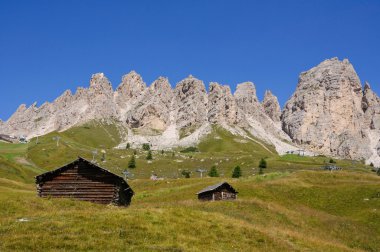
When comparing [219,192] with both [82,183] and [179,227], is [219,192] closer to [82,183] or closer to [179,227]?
[82,183]

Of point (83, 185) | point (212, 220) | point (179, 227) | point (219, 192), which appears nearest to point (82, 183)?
point (83, 185)

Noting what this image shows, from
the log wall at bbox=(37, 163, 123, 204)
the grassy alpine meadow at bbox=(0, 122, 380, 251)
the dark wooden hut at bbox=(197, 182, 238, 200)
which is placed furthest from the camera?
the dark wooden hut at bbox=(197, 182, 238, 200)

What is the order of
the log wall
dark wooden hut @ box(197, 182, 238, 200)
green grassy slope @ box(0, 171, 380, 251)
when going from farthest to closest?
dark wooden hut @ box(197, 182, 238, 200), the log wall, green grassy slope @ box(0, 171, 380, 251)

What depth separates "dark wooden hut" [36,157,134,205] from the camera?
44.9 metres

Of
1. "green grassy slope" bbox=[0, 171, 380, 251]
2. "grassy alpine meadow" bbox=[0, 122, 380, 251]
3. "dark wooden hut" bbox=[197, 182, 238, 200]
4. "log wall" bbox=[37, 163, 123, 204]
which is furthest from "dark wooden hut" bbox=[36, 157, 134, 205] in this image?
"dark wooden hut" bbox=[197, 182, 238, 200]

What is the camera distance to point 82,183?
45438 mm

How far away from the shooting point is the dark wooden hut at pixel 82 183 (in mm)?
44906

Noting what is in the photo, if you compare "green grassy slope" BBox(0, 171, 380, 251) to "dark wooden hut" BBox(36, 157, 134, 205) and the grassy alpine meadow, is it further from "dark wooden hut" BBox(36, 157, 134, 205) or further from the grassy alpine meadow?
"dark wooden hut" BBox(36, 157, 134, 205)

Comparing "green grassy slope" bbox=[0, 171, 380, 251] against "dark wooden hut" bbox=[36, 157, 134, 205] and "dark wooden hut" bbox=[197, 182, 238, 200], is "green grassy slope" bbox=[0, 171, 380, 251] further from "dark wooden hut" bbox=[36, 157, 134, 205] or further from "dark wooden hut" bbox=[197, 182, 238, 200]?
"dark wooden hut" bbox=[197, 182, 238, 200]

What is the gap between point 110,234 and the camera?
23.3 meters

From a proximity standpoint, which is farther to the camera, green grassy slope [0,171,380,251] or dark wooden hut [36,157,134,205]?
dark wooden hut [36,157,134,205]

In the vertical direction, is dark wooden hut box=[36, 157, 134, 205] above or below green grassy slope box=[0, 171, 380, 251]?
above

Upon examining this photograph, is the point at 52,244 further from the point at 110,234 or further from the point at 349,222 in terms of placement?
the point at 349,222

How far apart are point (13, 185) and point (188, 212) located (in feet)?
174
